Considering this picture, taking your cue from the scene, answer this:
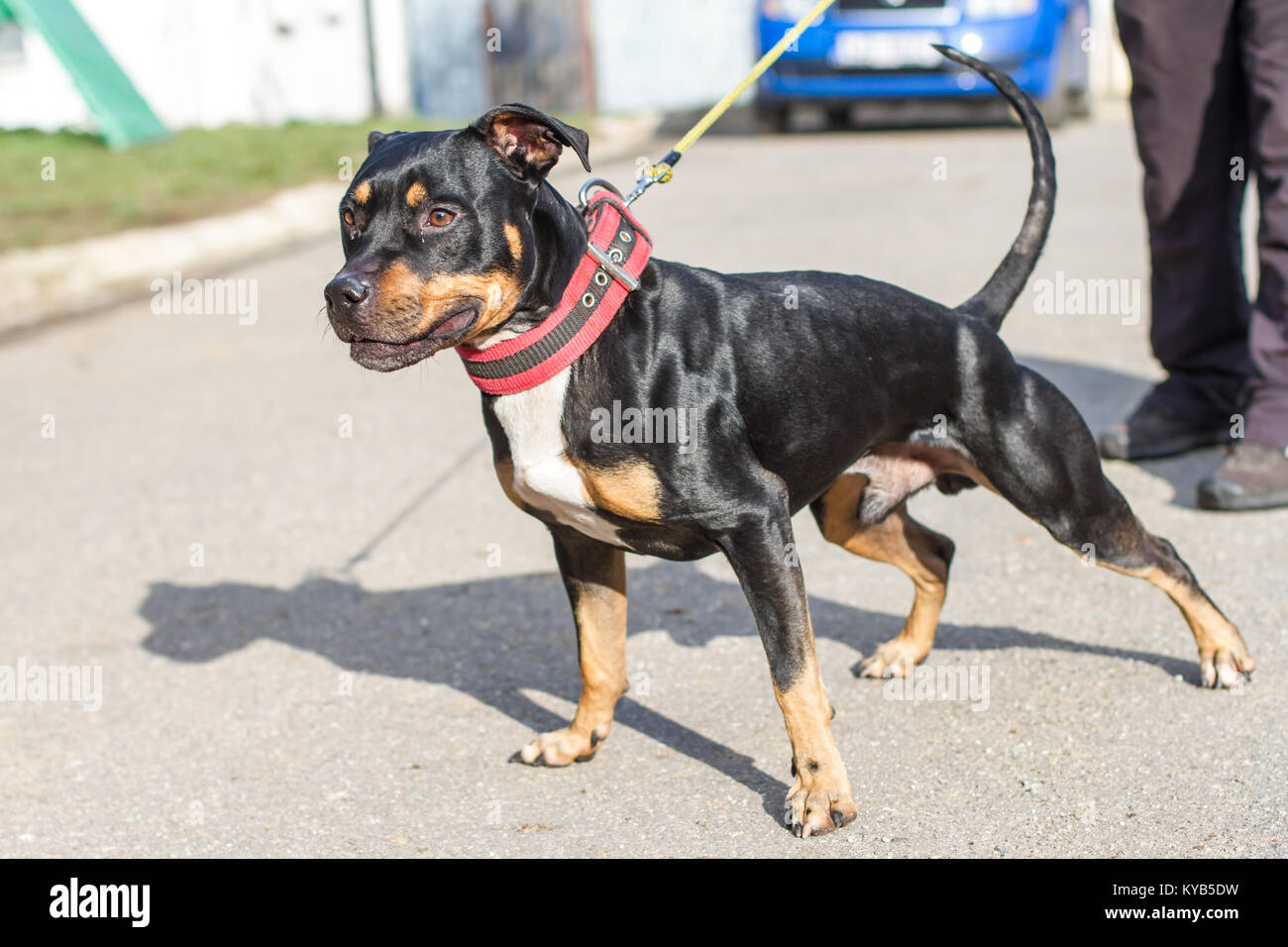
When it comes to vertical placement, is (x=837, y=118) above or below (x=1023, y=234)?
below

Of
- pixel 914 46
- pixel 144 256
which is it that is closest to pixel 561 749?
pixel 144 256

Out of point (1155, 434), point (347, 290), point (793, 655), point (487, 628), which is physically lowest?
point (487, 628)

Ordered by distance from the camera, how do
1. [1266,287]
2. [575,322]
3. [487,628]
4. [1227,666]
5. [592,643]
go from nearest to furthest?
[575,322], [592,643], [1227,666], [487,628], [1266,287]

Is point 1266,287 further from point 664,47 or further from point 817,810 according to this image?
point 664,47

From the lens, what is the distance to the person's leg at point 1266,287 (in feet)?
16.1

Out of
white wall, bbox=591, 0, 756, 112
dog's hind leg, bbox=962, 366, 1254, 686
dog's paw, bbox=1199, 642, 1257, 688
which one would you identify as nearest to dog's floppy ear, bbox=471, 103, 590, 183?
dog's hind leg, bbox=962, 366, 1254, 686

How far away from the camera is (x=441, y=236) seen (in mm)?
3006

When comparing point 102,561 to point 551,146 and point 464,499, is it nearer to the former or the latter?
point 464,499

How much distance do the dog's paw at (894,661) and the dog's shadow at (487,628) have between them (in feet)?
0.20

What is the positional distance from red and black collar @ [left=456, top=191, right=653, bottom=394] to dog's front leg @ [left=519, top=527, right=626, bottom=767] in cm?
52

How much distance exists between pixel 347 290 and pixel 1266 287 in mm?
3578

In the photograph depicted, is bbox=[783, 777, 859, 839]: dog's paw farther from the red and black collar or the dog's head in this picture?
the dog's head

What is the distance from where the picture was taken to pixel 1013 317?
305 inches

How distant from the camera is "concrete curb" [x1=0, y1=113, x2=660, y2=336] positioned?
9.44 m
